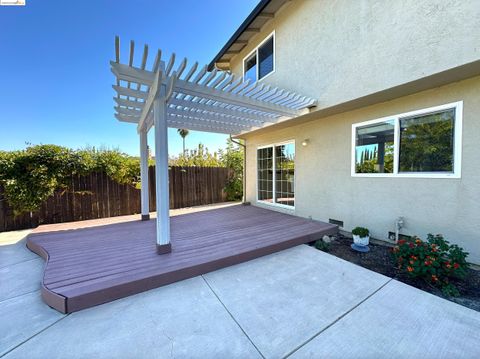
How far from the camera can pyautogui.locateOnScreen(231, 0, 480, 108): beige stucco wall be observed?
3.07 m

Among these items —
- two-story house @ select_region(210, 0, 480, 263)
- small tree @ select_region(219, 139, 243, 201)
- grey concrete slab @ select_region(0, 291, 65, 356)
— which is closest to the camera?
grey concrete slab @ select_region(0, 291, 65, 356)

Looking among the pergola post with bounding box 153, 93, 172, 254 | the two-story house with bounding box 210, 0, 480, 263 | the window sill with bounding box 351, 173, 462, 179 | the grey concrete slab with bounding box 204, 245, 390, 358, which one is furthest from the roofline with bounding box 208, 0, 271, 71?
the grey concrete slab with bounding box 204, 245, 390, 358

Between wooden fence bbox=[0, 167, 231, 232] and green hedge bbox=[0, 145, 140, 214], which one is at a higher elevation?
green hedge bbox=[0, 145, 140, 214]

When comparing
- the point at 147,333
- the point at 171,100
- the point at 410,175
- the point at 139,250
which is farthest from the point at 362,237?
the point at 171,100

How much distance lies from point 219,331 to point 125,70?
13.0 ft

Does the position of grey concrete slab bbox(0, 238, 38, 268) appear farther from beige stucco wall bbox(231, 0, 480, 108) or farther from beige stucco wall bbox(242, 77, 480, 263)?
beige stucco wall bbox(231, 0, 480, 108)

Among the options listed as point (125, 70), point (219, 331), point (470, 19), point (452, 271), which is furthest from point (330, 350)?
point (470, 19)

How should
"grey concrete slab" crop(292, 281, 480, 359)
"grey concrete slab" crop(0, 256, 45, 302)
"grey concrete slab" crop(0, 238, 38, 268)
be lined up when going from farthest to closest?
1. "grey concrete slab" crop(0, 238, 38, 268)
2. "grey concrete slab" crop(0, 256, 45, 302)
3. "grey concrete slab" crop(292, 281, 480, 359)

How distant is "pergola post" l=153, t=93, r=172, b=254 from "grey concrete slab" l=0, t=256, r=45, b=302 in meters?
1.97

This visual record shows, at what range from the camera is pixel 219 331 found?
2115mm

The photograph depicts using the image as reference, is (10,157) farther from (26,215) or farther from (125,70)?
(125,70)

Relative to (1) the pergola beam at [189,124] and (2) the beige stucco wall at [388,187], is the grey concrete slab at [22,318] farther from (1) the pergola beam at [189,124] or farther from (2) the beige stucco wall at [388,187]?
(2) the beige stucco wall at [388,187]

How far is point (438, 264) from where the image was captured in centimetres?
288

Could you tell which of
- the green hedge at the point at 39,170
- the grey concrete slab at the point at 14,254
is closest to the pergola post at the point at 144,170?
the green hedge at the point at 39,170
